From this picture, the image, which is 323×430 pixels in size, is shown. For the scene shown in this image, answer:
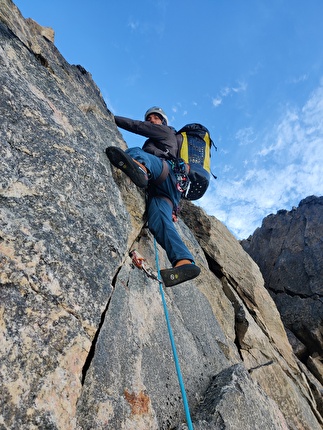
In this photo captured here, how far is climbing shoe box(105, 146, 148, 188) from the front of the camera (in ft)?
18.9

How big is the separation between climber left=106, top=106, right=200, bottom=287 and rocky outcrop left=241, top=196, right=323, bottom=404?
1358 centimetres

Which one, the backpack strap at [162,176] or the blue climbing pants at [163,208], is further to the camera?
the backpack strap at [162,176]

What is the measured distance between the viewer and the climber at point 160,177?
568 cm

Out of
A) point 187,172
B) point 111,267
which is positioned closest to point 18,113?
point 111,267

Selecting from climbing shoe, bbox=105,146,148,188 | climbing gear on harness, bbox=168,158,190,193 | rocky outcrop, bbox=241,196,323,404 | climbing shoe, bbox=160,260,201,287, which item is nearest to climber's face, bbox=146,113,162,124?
climbing gear on harness, bbox=168,158,190,193

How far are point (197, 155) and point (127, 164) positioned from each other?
2.62 metres

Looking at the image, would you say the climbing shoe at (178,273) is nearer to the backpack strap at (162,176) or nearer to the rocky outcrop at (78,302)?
the rocky outcrop at (78,302)

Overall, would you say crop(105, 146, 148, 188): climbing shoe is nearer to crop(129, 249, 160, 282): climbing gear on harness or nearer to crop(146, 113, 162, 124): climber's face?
crop(129, 249, 160, 282): climbing gear on harness

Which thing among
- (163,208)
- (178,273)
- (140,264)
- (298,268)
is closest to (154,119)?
(163,208)

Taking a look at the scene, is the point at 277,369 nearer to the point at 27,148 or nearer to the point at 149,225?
the point at 149,225

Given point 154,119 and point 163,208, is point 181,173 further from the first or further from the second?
point 154,119

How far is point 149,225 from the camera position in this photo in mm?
6559

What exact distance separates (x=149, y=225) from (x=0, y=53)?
3946mm

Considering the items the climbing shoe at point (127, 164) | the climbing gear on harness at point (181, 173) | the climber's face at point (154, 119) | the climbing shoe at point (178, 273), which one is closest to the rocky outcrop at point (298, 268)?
the climbing gear on harness at point (181, 173)
